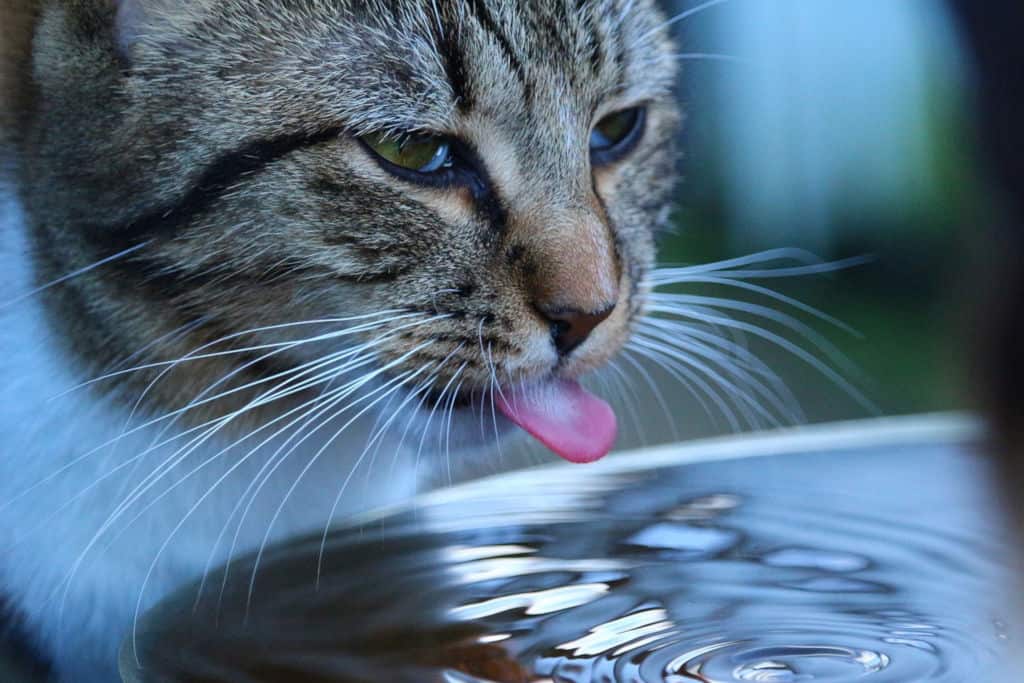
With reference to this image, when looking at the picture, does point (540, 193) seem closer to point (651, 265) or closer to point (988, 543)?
point (651, 265)

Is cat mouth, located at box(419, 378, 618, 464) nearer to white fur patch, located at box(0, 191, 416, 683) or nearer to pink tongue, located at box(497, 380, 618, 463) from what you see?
pink tongue, located at box(497, 380, 618, 463)

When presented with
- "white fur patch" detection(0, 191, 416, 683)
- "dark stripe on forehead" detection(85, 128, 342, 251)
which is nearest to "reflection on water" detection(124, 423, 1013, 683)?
"white fur patch" detection(0, 191, 416, 683)

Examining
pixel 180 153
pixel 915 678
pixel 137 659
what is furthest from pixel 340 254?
pixel 915 678

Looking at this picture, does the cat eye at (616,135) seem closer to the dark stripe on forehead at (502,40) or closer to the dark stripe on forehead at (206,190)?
the dark stripe on forehead at (502,40)

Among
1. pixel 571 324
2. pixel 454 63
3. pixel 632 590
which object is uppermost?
pixel 454 63

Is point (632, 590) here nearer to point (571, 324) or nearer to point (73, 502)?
point (571, 324)

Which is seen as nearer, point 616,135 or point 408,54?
point 408,54

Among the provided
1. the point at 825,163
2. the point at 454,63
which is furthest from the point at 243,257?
the point at 825,163
